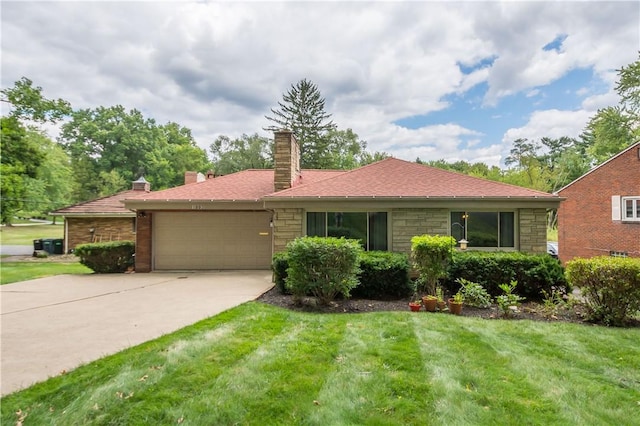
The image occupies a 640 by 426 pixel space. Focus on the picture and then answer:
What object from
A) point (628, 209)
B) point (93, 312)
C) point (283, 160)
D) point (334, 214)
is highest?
point (283, 160)

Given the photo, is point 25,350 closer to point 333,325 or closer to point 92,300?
point 92,300

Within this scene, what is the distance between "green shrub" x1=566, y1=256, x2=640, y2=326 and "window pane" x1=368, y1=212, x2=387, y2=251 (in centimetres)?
437

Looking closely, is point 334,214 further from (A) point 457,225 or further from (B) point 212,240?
(B) point 212,240

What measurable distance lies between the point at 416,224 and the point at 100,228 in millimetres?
16180

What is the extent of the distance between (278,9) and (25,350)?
30.6 ft

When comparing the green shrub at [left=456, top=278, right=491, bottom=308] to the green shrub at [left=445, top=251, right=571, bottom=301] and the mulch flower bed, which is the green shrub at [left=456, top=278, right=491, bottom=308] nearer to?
the mulch flower bed

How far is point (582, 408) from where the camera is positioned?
2902mm

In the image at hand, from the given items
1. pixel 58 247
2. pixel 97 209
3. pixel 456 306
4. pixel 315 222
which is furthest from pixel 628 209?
pixel 58 247

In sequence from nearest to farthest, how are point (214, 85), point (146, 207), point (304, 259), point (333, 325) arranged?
1. point (333, 325)
2. point (304, 259)
3. point (146, 207)
4. point (214, 85)

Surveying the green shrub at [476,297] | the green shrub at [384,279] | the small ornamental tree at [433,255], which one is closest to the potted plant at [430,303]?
the small ornamental tree at [433,255]

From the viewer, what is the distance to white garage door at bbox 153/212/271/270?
11.5 metres

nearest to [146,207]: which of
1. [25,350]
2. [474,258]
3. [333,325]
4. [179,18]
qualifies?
[179,18]

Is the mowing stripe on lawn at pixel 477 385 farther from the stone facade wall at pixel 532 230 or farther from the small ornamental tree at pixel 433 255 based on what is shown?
the stone facade wall at pixel 532 230

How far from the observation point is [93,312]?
6.08 m
